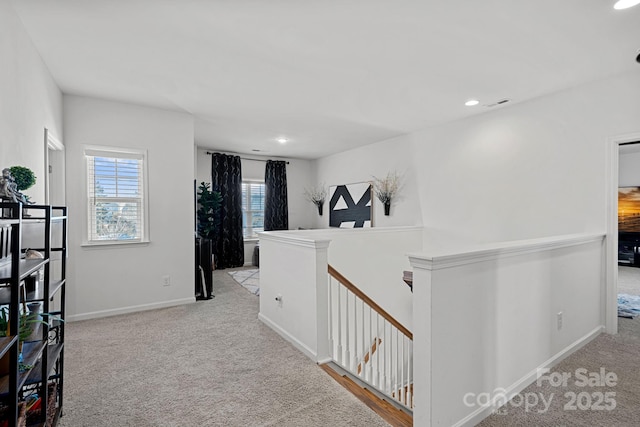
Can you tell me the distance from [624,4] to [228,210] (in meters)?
6.37

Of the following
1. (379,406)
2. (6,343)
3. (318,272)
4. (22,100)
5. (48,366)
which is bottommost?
(379,406)

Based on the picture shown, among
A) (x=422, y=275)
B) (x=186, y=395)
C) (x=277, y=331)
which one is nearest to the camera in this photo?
(x=422, y=275)

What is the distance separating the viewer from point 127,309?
3791mm

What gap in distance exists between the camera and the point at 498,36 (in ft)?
7.73

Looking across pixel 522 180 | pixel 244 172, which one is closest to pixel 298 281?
pixel 522 180

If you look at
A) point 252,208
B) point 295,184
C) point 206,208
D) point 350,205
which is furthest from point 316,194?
point 206,208

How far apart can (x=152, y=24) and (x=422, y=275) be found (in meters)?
2.40

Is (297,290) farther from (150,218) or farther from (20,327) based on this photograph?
(150,218)

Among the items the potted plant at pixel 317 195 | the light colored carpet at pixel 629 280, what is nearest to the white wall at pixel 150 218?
the potted plant at pixel 317 195

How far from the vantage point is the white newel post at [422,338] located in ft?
5.38

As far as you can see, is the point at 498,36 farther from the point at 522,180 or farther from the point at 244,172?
the point at 244,172

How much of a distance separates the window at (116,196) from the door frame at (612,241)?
4992 millimetres

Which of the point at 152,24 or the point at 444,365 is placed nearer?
the point at 444,365

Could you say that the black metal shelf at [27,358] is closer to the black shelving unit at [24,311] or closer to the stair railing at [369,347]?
the black shelving unit at [24,311]
